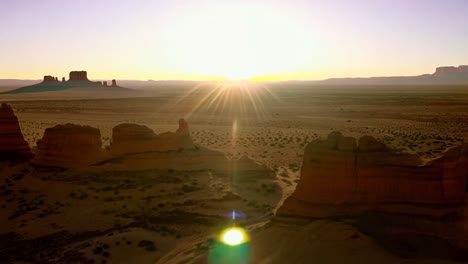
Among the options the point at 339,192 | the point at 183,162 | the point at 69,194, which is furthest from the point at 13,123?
the point at 339,192

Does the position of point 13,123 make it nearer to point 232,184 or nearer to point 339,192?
point 232,184

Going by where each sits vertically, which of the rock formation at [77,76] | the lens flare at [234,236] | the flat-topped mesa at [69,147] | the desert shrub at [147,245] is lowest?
the desert shrub at [147,245]

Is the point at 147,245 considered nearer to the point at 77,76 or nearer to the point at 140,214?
the point at 140,214

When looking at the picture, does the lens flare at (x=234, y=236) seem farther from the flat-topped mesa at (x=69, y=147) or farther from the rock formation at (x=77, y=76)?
the rock formation at (x=77, y=76)

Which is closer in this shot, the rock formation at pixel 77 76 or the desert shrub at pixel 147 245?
the desert shrub at pixel 147 245

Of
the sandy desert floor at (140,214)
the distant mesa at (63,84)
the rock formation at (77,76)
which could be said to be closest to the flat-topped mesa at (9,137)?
the sandy desert floor at (140,214)

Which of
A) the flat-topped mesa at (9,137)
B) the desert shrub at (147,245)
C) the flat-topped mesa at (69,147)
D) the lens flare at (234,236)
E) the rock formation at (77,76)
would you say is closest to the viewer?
the lens flare at (234,236)
